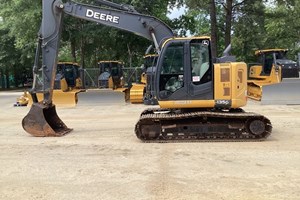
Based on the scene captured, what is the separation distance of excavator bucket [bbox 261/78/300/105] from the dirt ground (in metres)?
7.34

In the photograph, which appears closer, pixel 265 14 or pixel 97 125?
pixel 97 125

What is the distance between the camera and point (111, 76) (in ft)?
85.7

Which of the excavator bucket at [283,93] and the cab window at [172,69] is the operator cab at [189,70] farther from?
the excavator bucket at [283,93]

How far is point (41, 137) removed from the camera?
11.0 metres

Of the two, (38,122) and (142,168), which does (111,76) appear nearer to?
(38,122)

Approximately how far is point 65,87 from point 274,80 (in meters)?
11.1

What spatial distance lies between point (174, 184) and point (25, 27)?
82.4 feet

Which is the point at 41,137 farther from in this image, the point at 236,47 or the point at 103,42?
the point at 236,47

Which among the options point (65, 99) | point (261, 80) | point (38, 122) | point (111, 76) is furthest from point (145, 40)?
point (38, 122)

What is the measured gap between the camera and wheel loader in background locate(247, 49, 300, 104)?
18906 mm

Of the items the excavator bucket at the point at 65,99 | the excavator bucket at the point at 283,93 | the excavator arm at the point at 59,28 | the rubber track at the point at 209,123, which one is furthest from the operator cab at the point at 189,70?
the excavator bucket at the point at 65,99

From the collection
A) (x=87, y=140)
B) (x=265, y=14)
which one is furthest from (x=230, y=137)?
(x=265, y=14)

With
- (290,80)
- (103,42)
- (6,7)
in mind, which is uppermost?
(6,7)

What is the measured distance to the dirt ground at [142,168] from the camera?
5977 millimetres
